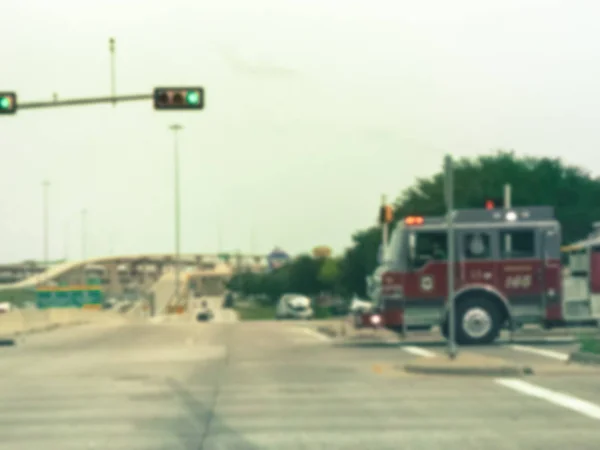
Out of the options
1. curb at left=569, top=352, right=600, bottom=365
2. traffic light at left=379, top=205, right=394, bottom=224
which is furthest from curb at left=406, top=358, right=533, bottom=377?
traffic light at left=379, top=205, right=394, bottom=224

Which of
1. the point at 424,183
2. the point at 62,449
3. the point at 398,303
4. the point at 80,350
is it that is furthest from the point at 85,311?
the point at 62,449

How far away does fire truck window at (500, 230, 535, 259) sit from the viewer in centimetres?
2673

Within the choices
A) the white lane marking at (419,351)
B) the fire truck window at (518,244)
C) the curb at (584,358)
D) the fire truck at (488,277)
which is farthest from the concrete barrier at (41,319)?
the curb at (584,358)

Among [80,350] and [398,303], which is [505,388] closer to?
[398,303]

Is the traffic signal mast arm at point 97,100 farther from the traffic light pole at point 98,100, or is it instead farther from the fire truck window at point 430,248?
the fire truck window at point 430,248

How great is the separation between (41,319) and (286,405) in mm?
37325

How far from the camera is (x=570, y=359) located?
2169 cm

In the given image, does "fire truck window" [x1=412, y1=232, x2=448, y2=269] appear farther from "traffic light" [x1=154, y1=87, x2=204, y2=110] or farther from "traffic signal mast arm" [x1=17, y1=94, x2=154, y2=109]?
"traffic signal mast arm" [x1=17, y1=94, x2=154, y2=109]

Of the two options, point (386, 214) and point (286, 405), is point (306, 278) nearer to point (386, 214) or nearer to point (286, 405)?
point (386, 214)

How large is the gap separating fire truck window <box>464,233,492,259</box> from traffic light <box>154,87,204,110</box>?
261 inches

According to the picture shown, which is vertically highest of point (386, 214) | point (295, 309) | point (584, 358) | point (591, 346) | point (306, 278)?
point (386, 214)

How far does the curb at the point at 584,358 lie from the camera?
20783mm

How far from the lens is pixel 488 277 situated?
26.5 m

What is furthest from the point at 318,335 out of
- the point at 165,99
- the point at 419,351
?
the point at 165,99
